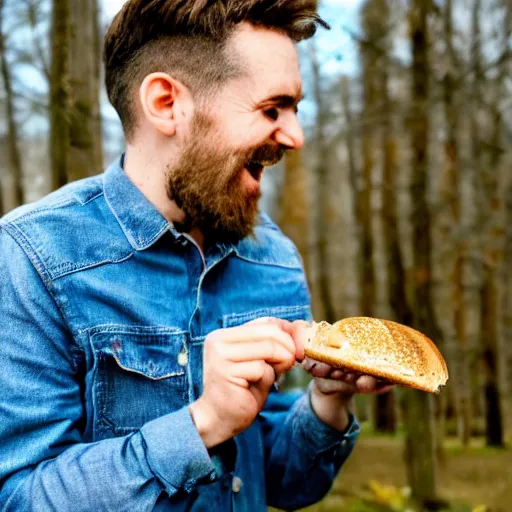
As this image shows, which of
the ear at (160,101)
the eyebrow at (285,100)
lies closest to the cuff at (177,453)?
the ear at (160,101)

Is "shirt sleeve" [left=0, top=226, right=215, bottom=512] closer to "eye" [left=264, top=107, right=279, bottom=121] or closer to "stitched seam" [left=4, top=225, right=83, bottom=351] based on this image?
"stitched seam" [left=4, top=225, right=83, bottom=351]

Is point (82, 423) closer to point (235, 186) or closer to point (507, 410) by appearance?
point (235, 186)

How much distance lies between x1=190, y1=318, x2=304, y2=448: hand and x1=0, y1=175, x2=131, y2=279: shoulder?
0.50 m

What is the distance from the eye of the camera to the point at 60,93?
3602 mm

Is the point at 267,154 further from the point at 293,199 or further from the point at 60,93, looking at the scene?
the point at 293,199

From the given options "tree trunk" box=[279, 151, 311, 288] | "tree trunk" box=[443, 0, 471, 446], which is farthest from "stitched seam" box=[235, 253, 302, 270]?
"tree trunk" box=[279, 151, 311, 288]

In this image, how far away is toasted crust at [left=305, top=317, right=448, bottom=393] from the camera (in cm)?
196

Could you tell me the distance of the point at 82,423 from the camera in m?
1.94

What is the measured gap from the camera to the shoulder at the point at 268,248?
2433 millimetres

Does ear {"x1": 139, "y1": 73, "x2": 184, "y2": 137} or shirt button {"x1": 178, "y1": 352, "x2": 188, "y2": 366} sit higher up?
ear {"x1": 139, "y1": 73, "x2": 184, "y2": 137}

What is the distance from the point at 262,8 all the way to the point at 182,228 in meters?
0.80

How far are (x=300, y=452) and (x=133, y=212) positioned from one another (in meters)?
1.09

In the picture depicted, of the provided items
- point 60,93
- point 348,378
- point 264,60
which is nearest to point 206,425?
point 348,378

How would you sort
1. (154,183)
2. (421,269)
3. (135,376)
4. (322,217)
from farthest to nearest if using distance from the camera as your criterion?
1. (322,217)
2. (421,269)
3. (154,183)
4. (135,376)
